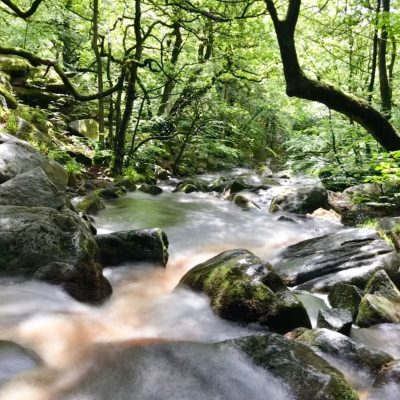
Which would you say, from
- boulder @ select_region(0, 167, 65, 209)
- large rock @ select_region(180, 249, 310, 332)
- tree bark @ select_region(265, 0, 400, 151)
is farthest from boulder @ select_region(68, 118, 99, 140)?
large rock @ select_region(180, 249, 310, 332)

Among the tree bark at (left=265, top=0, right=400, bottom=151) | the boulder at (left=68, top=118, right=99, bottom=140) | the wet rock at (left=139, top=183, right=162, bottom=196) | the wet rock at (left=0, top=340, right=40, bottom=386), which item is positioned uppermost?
the tree bark at (left=265, top=0, right=400, bottom=151)

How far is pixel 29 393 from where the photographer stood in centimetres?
267

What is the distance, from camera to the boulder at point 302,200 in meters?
10.5

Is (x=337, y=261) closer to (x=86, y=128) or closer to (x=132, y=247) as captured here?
(x=132, y=247)

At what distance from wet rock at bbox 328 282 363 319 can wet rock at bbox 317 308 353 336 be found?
0.53 meters

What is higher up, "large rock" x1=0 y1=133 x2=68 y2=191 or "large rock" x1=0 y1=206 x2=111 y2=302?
"large rock" x1=0 y1=133 x2=68 y2=191

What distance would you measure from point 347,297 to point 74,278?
3214 millimetres

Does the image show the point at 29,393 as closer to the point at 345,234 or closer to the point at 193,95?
the point at 345,234

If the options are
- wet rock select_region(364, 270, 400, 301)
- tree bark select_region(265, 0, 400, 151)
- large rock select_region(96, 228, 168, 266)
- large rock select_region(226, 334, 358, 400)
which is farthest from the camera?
tree bark select_region(265, 0, 400, 151)

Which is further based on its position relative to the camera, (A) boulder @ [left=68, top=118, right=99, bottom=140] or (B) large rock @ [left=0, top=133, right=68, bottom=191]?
(A) boulder @ [left=68, top=118, right=99, bottom=140]

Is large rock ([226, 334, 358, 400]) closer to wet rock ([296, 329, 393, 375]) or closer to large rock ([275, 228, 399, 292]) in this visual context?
wet rock ([296, 329, 393, 375])

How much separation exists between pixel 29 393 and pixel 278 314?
2407 mm

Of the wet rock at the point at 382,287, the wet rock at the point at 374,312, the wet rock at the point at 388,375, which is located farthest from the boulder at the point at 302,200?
the wet rock at the point at 388,375

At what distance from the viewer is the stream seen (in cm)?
285
